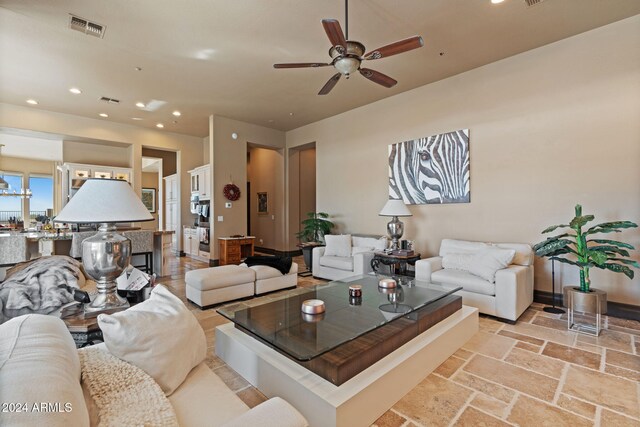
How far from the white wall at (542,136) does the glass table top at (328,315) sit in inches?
80.2

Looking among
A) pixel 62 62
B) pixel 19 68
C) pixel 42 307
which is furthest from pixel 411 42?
pixel 19 68

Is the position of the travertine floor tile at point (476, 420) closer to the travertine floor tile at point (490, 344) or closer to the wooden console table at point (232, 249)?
the travertine floor tile at point (490, 344)

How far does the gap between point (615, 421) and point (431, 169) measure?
387cm

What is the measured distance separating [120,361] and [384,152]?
5348 millimetres

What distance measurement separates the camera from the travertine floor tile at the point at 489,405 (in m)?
1.81

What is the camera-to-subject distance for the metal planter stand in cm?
293

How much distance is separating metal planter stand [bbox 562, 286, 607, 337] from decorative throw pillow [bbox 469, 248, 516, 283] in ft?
2.14

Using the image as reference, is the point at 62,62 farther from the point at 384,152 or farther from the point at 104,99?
the point at 384,152

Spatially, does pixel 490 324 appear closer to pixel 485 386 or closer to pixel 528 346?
pixel 528 346

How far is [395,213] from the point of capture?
14.9 feet

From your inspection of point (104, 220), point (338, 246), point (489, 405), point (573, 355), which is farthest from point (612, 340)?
point (104, 220)

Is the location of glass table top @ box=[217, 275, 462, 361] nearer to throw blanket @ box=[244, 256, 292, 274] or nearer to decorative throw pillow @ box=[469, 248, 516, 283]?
decorative throw pillow @ box=[469, 248, 516, 283]

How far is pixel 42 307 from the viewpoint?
2.01 metres

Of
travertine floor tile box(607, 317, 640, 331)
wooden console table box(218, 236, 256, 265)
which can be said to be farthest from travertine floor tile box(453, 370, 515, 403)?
wooden console table box(218, 236, 256, 265)
